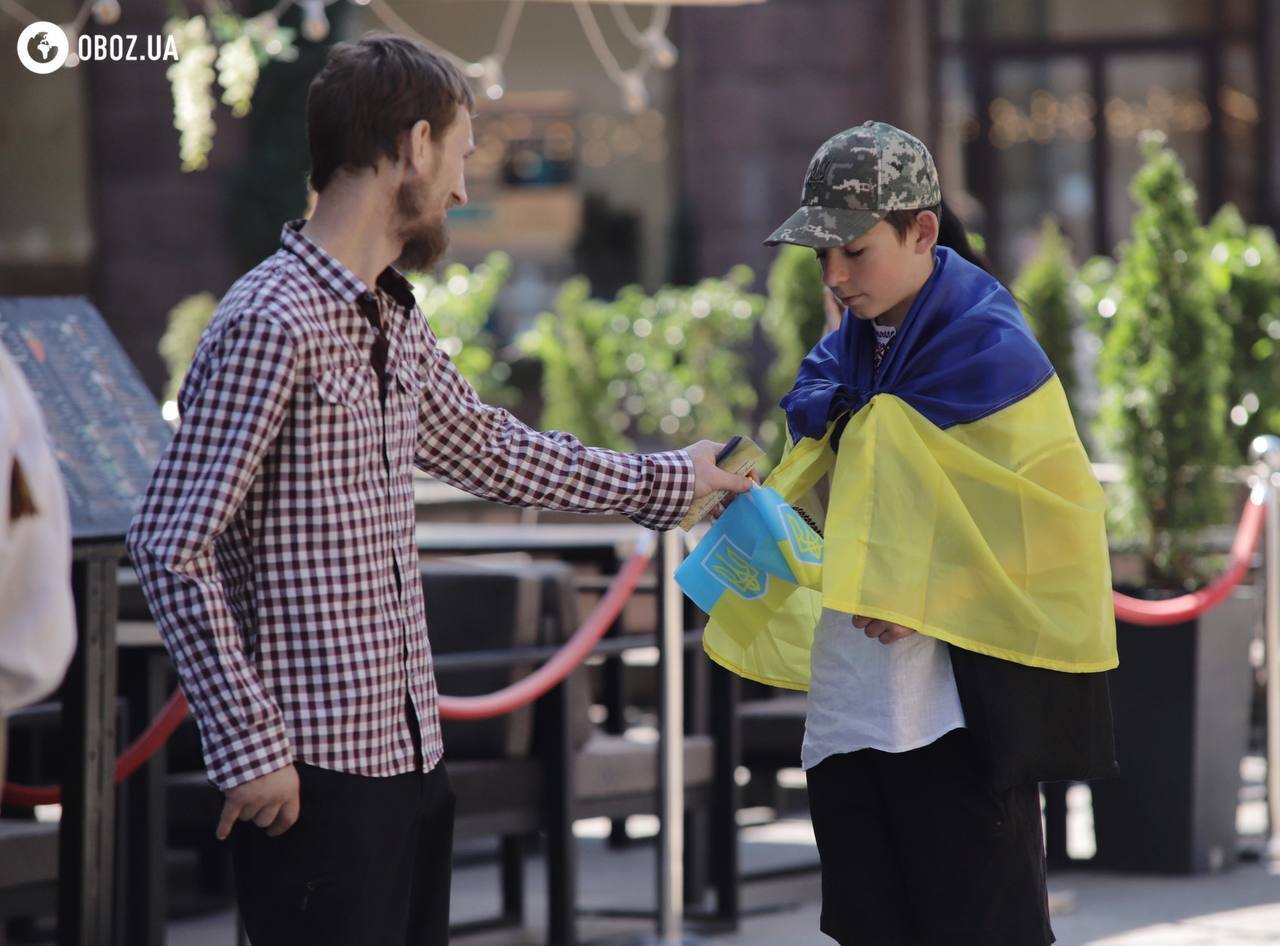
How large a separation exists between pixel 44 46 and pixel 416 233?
900 centimetres

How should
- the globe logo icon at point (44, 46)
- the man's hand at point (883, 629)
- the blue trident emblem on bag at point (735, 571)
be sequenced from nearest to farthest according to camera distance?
the man's hand at point (883, 629), the blue trident emblem on bag at point (735, 571), the globe logo icon at point (44, 46)

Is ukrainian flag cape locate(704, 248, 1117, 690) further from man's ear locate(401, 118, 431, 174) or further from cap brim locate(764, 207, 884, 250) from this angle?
man's ear locate(401, 118, 431, 174)

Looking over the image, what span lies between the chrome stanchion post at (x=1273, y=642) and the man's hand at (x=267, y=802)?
4.69 meters

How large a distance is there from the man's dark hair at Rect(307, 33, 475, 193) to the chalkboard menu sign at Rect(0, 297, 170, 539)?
1.31 meters

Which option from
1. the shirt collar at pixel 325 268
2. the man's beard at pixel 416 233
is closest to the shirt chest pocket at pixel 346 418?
the shirt collar at pixel 325 268

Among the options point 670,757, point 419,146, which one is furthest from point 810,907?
point 419,146

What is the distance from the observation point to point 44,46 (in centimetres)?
1116

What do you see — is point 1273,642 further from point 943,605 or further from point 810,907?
point 943,605

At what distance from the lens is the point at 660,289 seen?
1516 cm

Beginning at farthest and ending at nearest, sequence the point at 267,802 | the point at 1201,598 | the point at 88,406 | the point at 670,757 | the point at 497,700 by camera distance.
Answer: the point at 1201,598
the point at 670,757
the point at 497,700
the point at 88,406
the point at 267,802

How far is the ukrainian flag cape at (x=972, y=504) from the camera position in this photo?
309 cm

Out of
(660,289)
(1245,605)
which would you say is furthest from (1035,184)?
(1245,605)

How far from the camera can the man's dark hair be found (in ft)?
9.21

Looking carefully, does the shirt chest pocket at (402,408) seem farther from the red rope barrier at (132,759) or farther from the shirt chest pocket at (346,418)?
the red rope barrier at (132,759)
